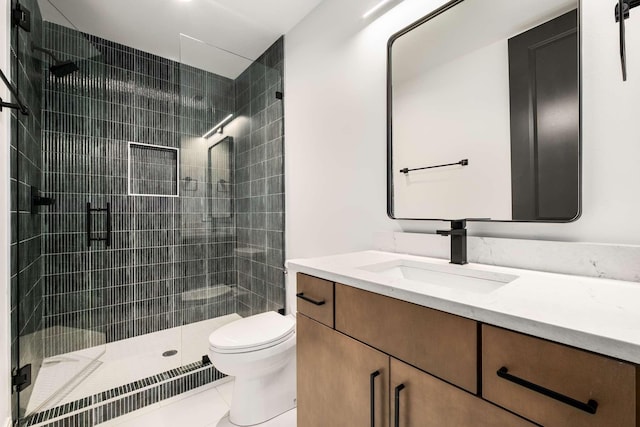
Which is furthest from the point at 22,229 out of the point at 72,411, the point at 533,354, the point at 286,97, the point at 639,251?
the point at 639,251

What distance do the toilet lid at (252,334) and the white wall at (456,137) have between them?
3.09 ft

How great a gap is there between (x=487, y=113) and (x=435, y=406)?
42.4 inches

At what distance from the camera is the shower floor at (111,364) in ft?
5.56

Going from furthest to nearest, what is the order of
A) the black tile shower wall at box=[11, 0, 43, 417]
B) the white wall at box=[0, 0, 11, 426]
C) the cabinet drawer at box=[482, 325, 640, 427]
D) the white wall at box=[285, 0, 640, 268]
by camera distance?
1. the black tile shower wall at box=[11, 0, 43, 417]
2. the white wall at box=[0, 0, 11, 426]
3. the white wall at box=[285, 0, 640, 268]
4. the cabinet drawer at box=[482, 325, 640, 427]

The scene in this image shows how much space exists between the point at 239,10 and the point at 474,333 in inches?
→ 95.6

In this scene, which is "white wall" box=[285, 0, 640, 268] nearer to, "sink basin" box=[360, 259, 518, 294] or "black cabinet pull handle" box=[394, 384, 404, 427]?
"sink basin" box=[360, 259, 518, 294]

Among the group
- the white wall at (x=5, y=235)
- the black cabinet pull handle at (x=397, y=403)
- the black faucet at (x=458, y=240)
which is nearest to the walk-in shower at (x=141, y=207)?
the white wall at (x=5, y=235)

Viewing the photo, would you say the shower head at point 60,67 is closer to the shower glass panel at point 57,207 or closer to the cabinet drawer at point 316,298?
the shower glass panel at point 57,207

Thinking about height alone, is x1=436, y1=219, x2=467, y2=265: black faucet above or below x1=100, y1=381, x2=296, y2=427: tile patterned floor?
above

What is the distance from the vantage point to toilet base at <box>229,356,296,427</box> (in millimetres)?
1612

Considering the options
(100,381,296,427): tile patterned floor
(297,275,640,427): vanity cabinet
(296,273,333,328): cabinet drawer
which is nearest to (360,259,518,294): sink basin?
(296,273,333,328): cabinet drawer

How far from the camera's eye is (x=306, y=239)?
2.14 m

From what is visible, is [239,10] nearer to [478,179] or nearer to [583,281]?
[478,179]

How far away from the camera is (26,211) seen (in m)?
1.72
